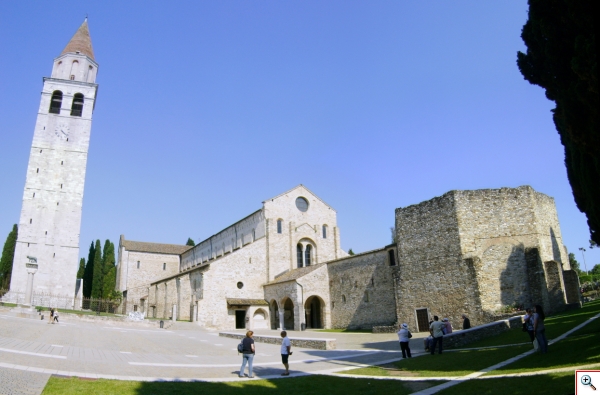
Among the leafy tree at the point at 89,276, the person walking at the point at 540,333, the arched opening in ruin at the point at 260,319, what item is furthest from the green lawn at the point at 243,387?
the leafy tree at the point at 89,276

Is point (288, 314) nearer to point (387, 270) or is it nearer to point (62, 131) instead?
point (387, 270)

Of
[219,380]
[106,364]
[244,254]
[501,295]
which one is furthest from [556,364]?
[244,254]

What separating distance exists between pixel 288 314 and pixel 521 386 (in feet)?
112

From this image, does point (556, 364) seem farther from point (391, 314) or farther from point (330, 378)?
point (391, 314)

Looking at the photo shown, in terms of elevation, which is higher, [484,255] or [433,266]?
[484,255]

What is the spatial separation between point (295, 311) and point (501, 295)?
1830cm

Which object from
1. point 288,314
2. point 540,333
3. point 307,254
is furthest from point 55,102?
point 540,333

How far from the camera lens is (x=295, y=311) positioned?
37406 millimetres

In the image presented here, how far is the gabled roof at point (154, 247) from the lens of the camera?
63.1 meters

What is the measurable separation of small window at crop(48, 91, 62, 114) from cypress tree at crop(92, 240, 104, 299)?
2188 cm

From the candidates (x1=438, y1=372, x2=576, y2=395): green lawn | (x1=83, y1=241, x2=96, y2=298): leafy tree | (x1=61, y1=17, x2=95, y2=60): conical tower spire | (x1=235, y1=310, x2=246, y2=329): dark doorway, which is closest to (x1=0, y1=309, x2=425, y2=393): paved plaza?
(x1=438, y1=372, x2=576, y2=395): green lawn

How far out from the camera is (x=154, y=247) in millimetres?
66688

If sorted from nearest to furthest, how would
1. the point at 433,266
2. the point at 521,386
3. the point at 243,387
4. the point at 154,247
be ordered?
the point at 521,386 < the point at 243,387 < the point at 433,266 < the point at 154,247

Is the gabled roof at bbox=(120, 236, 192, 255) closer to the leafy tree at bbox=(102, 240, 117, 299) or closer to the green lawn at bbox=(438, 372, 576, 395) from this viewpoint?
the leafy tree at bbox=(102, 240, 117, 299)
